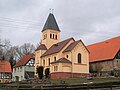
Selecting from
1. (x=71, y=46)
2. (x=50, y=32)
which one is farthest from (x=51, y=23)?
(x=71, y=46)

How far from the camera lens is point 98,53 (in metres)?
58.5

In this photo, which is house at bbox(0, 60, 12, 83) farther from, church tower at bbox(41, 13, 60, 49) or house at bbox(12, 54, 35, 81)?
church tower at bbox(41, 13, 60, 49)

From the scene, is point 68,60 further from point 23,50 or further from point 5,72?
point 23,50

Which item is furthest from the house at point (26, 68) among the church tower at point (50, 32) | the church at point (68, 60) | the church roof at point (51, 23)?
the church roof at point (51, 23)

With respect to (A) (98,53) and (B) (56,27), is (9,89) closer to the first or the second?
(A) (98,53)

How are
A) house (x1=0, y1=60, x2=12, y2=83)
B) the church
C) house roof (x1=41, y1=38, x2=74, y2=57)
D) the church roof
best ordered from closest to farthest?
the church
house roof (x1=41, y1=38, x2=74, y2=57)
the church roof
house (x1=0, y1=60, x2=12, y2=83)

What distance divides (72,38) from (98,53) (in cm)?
749

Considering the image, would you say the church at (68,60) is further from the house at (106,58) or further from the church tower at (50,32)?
the church tower at (50,32)

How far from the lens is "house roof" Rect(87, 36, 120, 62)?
53.2m

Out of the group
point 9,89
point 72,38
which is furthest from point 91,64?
point 9,89

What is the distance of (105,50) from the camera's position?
5669 centimetres

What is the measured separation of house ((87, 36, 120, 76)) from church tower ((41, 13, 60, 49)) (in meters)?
11.8

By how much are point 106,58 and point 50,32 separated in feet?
65.6

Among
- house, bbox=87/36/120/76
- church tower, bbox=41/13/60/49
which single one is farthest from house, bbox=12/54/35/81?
house, bbox=87/36/120/76
